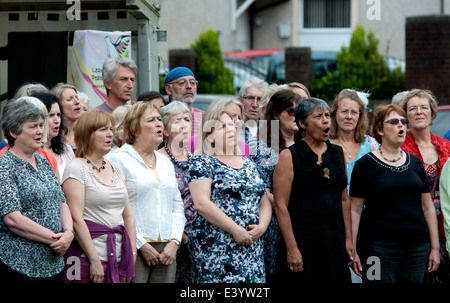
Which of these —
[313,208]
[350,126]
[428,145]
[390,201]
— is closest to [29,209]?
[313,208]

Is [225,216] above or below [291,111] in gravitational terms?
below

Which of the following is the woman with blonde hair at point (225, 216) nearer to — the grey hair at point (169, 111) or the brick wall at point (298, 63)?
the grey hair at point (169, 111)

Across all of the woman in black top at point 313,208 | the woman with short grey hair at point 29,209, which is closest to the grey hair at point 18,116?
the woman with short grey hair at point 29,209

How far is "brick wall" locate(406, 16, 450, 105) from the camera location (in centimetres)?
1466

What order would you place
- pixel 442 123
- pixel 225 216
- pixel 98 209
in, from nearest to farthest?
pixel 98 209 < pixel 225 216 < pixel 442 123

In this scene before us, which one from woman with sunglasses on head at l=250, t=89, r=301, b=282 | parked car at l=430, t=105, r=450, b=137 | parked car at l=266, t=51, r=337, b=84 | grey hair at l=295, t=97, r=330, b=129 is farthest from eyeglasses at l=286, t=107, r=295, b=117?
parked car at l=266, t=51, r=337, b=84

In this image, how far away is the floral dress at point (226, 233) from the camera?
5320 millimetres

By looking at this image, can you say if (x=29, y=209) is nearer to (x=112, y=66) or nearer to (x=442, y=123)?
(x=112, y=66)

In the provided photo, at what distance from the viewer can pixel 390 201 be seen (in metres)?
5.75

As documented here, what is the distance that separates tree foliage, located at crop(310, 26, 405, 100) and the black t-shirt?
1012 centimetres

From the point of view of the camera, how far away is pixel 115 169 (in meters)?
5.38

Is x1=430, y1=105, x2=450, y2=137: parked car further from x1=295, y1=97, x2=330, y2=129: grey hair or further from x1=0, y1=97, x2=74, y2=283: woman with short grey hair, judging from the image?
x1=0, y1=97, x2=74, y2=283: woman with short grey hair

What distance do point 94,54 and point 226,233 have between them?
10.5 feet

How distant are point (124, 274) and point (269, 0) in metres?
21.0
